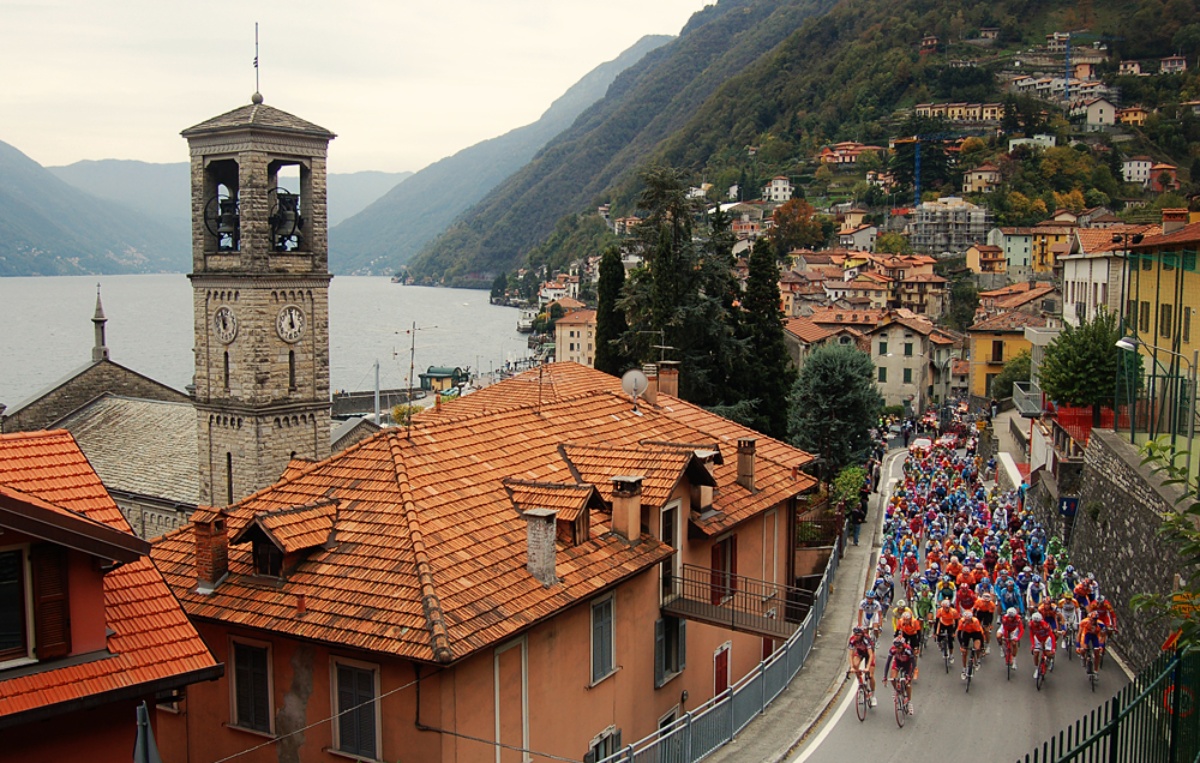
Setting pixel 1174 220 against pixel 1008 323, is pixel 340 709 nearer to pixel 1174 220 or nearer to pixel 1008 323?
pixel 1174 220

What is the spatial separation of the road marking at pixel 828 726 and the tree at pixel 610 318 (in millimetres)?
23902

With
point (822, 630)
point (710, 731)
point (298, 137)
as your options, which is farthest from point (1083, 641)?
point (298, 137)

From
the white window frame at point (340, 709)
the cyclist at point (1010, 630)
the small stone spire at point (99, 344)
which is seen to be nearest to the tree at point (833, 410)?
the cyclist at point (1010, 630)

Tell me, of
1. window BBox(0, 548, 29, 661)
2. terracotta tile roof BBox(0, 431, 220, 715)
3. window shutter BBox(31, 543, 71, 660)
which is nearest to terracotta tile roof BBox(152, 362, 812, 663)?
terracotta tile roof BBox(0, 431, 220, 715)

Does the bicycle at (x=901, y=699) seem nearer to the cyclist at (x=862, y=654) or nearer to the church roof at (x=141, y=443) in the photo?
the cyclist at (x=862, y=654)

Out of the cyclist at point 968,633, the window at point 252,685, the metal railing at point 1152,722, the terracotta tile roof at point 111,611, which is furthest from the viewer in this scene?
the cyclist at point 968,633

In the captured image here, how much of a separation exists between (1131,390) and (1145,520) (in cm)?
603

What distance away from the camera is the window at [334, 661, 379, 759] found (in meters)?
13.3

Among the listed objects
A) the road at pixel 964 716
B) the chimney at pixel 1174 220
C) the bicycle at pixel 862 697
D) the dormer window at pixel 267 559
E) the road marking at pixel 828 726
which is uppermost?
the chimney at pixel 1174 220

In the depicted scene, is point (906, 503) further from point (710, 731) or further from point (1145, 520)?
point (710, 731)

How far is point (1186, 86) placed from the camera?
566ft

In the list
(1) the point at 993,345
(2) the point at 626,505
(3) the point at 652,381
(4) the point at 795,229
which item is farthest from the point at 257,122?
(4) the point at 795,229

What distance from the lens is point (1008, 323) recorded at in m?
74.6

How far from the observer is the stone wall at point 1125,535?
19.9m
